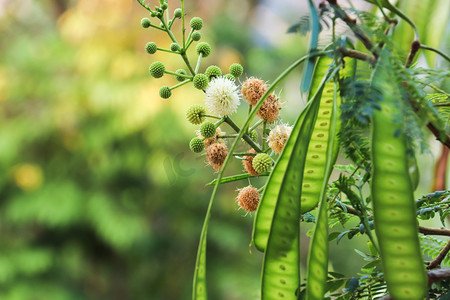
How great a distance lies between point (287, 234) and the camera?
0.33 meters

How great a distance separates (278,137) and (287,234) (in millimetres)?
128

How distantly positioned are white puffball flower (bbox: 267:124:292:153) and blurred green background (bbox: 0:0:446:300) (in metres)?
2.62

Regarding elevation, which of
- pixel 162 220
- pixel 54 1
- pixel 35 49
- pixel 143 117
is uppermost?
pixel 54 1

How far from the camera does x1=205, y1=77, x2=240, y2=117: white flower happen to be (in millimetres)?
436

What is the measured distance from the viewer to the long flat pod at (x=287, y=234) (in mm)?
329

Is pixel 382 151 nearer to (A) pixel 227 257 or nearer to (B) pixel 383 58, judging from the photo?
(B) pixel 383 58

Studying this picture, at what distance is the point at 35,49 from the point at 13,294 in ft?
5.67

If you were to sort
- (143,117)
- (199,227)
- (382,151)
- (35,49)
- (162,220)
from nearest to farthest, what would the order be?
(382,151), (143,117), (35,49), (199,227), (162,220)

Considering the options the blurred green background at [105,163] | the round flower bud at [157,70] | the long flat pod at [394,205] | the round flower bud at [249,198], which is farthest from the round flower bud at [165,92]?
the blurred green background at [105,163]

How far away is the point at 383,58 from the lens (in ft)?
1.01

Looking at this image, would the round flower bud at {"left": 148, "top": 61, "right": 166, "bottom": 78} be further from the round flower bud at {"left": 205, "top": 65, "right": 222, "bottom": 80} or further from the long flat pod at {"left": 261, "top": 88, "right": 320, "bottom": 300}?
the long flat pod at {"left": 261, "top": 88, "right": 320, "bottom": 300}

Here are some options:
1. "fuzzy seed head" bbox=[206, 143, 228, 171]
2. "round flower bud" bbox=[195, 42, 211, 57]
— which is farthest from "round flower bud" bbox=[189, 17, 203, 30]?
"fuzzy seed head" bbox=[206, 143, 228, 171]

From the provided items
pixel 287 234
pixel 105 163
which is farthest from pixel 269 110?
pixel 105 163

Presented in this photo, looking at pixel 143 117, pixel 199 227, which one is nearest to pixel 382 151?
pixel 143 117
